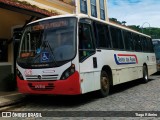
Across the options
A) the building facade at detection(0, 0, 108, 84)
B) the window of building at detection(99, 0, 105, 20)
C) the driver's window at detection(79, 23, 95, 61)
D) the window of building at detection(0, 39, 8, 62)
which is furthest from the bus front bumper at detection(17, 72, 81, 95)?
the window of building at detection(99, 0, 105, 20)

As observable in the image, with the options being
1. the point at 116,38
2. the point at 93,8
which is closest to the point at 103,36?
the point at 116,38

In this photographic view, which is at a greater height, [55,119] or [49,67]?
[49,67]

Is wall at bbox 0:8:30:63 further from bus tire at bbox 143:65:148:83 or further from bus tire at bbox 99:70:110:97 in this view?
bus tire at bbox 143:65:148:83

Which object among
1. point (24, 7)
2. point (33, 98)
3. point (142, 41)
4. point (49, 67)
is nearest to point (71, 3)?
point (142, 41)

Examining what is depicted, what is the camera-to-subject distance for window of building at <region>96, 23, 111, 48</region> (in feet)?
34.3

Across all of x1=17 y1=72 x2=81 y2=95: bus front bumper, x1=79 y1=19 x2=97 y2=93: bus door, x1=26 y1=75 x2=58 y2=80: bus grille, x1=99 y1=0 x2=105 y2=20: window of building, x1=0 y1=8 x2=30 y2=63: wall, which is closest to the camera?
x1=17 y1=72 x2=81 y2=95: bus front bumper

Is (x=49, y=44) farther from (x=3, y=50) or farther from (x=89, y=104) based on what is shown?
(x=3, y=50)

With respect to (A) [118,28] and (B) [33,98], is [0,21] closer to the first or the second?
(B) [33,98]

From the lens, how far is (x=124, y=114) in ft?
24.6

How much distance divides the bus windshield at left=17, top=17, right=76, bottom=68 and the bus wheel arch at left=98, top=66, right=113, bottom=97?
2050 mm

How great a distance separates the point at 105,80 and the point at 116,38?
237cm

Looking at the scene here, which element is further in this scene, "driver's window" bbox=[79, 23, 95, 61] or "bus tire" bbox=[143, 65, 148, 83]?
"bus tire" bbox=[143, 65, 148, 83]

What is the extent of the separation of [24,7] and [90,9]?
13.2 meters

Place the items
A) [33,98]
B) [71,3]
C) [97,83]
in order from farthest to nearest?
[71,3] < [33,98] < [97,83]
